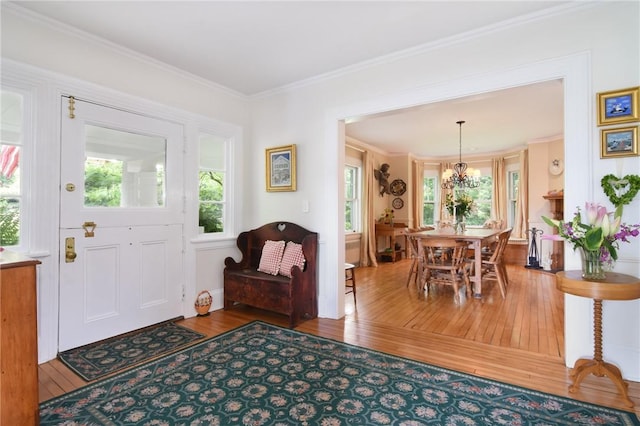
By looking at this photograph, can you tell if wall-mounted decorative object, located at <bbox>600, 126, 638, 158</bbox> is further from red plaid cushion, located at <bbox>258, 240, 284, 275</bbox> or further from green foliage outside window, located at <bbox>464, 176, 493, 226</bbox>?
green foliage outside window, located at <bbox>464, 176, 493, 226</bbox>

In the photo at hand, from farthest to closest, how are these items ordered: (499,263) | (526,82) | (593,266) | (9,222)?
(499,263)
(526,82)
(9,222)
(593,266)

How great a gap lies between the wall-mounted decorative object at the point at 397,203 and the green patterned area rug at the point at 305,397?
6.17m

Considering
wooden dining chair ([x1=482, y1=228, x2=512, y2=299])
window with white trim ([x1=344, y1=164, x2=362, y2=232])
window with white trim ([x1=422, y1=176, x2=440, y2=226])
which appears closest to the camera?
wooden dining chair ([x1=482, y1=228, x2=512, y2=299])

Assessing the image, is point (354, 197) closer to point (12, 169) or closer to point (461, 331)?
point (461, 331)

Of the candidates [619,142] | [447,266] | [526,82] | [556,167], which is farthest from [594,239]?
[556,167]

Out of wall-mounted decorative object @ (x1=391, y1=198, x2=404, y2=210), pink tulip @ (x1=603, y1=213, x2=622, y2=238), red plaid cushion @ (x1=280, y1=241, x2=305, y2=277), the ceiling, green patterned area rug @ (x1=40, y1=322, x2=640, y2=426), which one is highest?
the ceiling

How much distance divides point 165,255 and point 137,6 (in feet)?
7.38

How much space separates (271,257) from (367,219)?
3764 millimetres

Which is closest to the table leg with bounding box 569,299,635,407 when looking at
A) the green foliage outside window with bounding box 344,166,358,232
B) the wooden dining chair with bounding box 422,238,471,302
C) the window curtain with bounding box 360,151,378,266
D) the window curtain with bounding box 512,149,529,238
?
the wooden dining chair with bounding box 422,238,471,302

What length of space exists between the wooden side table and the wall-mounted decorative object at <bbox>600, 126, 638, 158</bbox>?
84 centimetres

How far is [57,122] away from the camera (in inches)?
105

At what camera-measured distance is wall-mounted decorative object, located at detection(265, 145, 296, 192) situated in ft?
12.8

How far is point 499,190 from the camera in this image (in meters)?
7.94

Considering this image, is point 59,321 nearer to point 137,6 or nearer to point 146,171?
point 146,171
